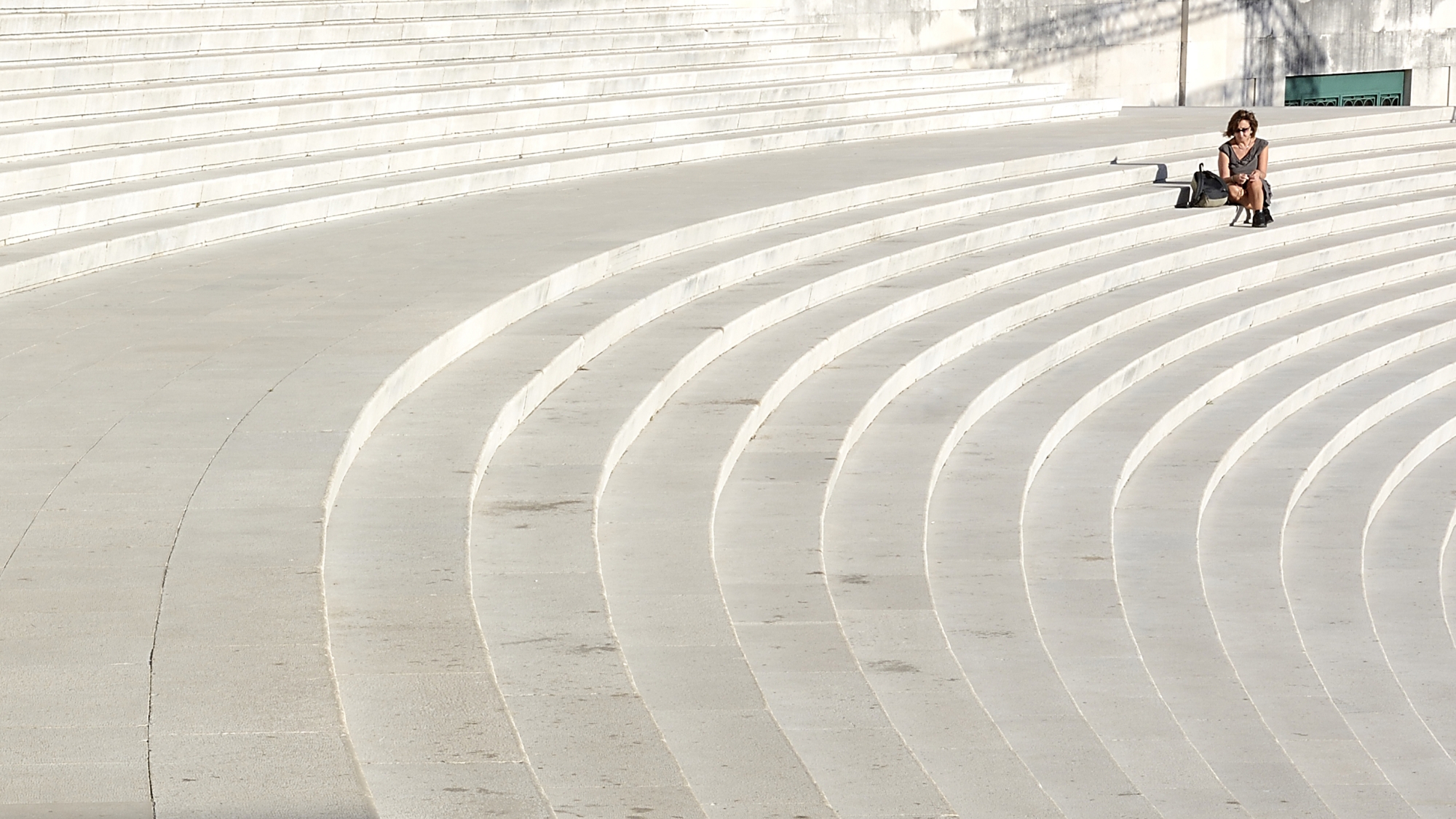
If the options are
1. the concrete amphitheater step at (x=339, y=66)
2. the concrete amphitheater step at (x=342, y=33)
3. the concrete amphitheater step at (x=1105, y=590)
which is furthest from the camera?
the concrete amphitheater step at (x=342, y=33)

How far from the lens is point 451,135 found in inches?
512

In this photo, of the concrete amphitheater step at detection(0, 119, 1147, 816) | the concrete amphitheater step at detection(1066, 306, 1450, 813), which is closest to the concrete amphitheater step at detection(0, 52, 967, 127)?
the concrete amphitheater step at detection(0, 119, 1147, 816)

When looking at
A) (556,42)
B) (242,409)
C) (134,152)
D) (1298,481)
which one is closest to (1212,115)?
(556,42)

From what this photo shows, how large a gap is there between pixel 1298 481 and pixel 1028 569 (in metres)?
2.53

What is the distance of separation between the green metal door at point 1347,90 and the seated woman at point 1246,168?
7332mm

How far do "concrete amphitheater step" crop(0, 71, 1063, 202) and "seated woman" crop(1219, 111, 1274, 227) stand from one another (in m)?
3.53

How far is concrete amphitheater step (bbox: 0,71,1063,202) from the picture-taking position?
10383 mm

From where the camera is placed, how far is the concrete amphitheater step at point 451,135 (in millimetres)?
10383

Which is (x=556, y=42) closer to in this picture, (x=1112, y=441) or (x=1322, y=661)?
(x=1112, y=441)

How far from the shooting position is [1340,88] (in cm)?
2072

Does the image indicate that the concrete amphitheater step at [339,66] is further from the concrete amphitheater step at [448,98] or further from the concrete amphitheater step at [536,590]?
the concrete amphitheater step at [536,590]

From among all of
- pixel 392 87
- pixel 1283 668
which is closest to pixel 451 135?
pixel 392 87

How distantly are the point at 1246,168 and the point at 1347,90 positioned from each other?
25.8ft

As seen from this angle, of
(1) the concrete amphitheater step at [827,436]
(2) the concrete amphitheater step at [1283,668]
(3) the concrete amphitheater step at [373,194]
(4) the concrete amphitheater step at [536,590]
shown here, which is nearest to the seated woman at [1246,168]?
(3) the concrete amphitheater step at [373,194]
